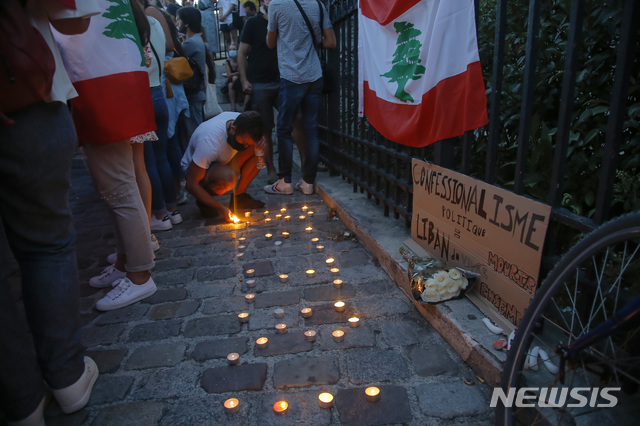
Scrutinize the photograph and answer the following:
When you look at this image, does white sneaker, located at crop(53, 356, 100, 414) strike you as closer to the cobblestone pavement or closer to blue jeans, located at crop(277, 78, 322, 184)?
the cobblestone pavement

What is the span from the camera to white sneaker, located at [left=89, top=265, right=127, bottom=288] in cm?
314

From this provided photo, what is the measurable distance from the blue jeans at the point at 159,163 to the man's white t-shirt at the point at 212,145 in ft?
1.01

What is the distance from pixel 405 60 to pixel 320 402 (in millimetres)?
2197

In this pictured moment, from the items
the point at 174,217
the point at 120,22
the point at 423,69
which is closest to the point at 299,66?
the point at 174,217

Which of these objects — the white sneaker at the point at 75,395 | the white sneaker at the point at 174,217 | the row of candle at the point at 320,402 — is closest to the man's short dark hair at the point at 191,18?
the white sneaker at the point at 174,217

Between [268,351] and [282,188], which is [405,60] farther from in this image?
[282,188]

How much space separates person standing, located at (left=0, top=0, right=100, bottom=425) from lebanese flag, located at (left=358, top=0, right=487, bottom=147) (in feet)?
5.90

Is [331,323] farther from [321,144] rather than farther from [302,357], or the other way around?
[321,144]

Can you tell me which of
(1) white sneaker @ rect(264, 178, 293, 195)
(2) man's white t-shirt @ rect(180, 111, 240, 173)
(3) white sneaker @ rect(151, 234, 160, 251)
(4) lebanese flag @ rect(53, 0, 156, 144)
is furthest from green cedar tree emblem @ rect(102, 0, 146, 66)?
(1) white sneaker @ rect(264, 178, 293, 195)

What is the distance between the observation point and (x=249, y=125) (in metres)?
4.14

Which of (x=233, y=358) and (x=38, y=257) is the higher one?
(x=38, y=257)

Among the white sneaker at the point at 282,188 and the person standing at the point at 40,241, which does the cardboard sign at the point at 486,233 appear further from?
the white sneaker at the point at 282,188

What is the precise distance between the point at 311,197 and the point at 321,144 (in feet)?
3.35

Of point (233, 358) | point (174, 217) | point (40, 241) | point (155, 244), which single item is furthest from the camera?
point (174, 217)
